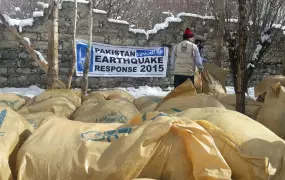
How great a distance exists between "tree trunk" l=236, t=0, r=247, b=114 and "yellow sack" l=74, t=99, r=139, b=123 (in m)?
0.97

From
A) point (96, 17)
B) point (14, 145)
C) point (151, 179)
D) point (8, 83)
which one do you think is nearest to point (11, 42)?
point (8, 83)

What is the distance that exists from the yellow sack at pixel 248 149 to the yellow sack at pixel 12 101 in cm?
221

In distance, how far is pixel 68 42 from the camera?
8391 mm

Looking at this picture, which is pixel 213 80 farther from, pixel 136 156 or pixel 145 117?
pixel 136 156

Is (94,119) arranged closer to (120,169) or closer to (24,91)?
(120,169)

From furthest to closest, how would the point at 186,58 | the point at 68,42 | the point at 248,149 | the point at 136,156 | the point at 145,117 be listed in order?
the point at 68,42 < the point at 186,58 < the point at 145,117 < the point at 248,149 < the point at 136,156

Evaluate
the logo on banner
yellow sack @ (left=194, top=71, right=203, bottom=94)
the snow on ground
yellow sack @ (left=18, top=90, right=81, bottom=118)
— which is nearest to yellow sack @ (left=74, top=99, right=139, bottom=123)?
yellow sack @ (left=18, top=90, right=81, bottom=118)

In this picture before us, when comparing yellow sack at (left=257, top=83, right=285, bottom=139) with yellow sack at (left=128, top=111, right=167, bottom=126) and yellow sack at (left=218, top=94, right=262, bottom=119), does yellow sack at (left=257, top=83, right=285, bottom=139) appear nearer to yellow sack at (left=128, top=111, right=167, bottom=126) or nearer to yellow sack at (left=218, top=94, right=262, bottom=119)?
yellow sack at (left=218, top=94, right=262, bottom=119)

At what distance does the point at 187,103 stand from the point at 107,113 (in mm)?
653

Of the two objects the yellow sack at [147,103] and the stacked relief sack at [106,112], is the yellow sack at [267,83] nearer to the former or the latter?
the yellow sack at [147,103]

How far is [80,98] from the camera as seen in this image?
4.35 m

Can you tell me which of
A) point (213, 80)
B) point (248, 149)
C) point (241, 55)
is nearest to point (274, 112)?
point (241, 55)

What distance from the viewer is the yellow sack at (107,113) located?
10.3ft

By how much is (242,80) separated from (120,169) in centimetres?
192
